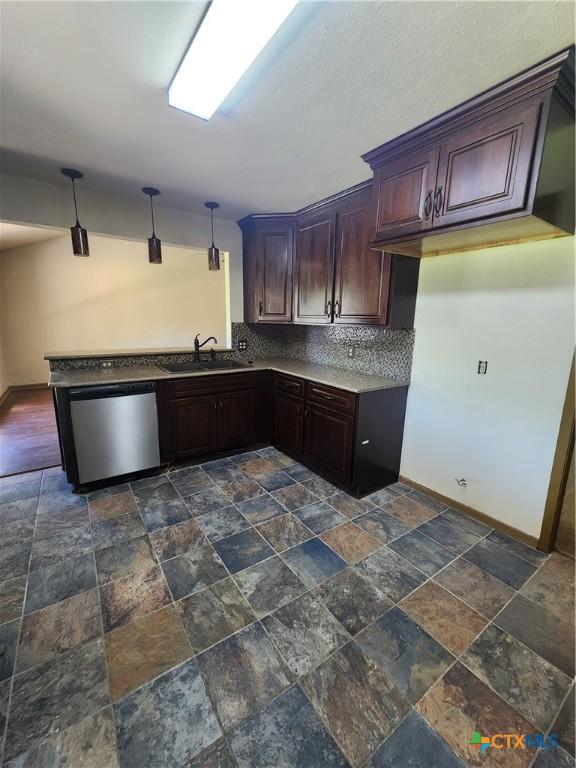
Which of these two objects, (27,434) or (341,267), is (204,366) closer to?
(341,267)

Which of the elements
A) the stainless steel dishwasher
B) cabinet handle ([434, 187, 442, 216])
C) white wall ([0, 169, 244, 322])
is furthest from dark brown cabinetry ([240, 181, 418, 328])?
the stainless steel dishwasher

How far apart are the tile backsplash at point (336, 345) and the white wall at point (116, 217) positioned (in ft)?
1.28

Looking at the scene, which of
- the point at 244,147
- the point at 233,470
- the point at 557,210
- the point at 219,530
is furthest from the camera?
the point at 233,470

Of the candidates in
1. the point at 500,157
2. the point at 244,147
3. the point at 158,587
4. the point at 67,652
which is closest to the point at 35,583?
the point at 67,652

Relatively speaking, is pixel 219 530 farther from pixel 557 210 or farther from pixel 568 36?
pixel 568 36

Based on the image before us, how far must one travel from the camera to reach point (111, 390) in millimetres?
2549

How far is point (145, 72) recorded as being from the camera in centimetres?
138

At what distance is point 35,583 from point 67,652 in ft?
1.77

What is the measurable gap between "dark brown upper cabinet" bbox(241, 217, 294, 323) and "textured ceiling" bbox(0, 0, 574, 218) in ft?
3.21

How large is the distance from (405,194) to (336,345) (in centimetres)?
165

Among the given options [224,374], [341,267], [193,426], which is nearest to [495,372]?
[341,267]

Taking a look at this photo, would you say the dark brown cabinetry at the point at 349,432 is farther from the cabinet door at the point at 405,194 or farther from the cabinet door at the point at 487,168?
the cabinet door at the point at 487,168

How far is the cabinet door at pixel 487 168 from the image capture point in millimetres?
1432

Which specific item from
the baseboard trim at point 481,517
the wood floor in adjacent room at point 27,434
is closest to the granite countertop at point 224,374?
the baseboard trim at point 481,517
